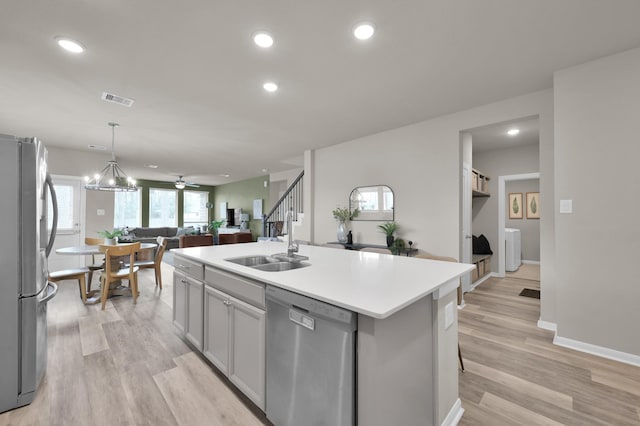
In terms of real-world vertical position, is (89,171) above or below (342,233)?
above

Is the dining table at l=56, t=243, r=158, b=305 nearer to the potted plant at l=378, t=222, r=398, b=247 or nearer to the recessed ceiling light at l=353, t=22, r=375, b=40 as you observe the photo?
the potted plant at l=378, t=222, r=398, b=247

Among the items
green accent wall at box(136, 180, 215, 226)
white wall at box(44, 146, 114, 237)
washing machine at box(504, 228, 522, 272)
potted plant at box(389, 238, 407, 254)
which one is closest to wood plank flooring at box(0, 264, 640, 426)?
potted plant at box(389, 238, 407, 254)

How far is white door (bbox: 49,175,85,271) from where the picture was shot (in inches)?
218

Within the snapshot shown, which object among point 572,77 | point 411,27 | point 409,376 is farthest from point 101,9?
point 572,77

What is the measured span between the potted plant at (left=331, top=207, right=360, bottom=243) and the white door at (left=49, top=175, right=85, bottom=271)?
5.51 metres

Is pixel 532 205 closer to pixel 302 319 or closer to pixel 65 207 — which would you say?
pixel 302 319

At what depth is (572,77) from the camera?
261cm

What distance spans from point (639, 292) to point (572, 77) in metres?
2.03

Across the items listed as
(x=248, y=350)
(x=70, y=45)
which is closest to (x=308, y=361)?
(x=248, y=350)

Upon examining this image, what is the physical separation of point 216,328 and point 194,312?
17.4 inches

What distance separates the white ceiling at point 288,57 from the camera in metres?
1.89

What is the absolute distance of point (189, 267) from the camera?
2.42 m

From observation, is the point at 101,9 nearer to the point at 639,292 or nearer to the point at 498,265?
the point at 639,292

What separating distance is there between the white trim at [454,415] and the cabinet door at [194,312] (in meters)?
1.84
